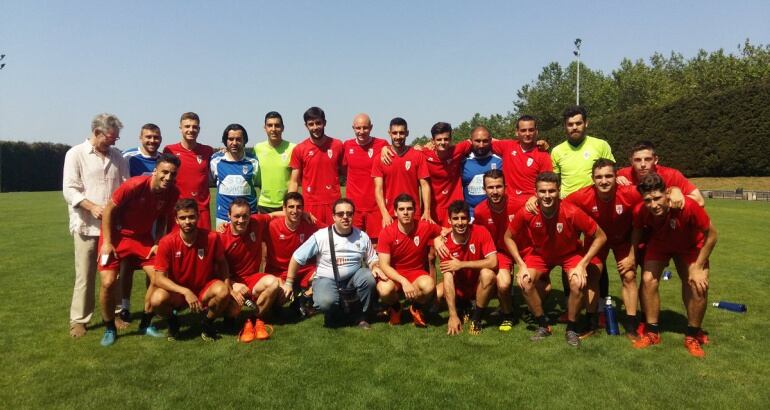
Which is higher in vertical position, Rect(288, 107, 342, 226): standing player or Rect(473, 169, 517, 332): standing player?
Rect(288, 107, 342, 226): standing player

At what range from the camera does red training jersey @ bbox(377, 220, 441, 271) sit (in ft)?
18.9

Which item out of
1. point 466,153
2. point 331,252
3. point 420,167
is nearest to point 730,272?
point 466,153

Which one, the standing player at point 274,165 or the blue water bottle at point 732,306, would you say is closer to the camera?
the blue water bottle at point 732,306

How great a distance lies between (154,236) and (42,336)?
144 cm

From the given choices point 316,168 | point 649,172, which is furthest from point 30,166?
point 649,172

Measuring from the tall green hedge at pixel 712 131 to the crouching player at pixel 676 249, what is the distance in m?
23.8

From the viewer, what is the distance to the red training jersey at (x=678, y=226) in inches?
189

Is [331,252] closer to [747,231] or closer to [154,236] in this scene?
[154,236]

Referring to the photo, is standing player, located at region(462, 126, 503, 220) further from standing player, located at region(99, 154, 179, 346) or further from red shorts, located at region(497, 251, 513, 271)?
standing player, located at region(99, 154, 179, 346)

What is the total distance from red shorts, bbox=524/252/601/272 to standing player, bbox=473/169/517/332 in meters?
0.29

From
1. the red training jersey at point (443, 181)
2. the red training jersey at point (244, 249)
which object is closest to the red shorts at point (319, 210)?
the red training jersey at point (244, 249)

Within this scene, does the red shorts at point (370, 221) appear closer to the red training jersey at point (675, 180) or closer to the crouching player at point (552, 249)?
the crouching player at point (552, 249)

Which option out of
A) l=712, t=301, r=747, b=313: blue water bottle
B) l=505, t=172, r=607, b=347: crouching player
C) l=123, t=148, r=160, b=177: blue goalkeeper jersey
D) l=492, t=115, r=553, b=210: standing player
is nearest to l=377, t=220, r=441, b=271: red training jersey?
l=505, t=172, r=607, b=347: crouching player

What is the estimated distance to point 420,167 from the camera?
6520 mm
